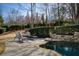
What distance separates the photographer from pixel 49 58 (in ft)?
5.58

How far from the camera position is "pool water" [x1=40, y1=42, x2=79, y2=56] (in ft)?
5.59

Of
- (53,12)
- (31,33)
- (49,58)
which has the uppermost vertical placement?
(53,12)

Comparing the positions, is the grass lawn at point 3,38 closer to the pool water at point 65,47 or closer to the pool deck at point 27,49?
the pool deck at point 27,49

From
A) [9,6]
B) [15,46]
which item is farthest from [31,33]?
[9,6]

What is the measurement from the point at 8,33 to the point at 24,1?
30cm

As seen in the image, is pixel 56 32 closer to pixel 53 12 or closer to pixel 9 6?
pixel 53 12

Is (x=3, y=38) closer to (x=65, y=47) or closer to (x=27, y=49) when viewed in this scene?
(x=27, y=49)

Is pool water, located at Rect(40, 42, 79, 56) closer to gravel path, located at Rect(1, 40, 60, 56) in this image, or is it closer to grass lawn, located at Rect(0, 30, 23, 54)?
gravel path, located at Rect(1, 40, 60, 56)

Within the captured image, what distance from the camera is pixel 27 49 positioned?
1.72m

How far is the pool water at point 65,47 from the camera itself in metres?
1.70

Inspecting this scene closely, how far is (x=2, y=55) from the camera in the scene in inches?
67.1

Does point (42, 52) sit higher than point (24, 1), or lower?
lower

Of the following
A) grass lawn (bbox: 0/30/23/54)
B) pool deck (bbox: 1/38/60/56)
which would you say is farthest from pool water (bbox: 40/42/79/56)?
grass lawn (bbox: 0/30/23/54)

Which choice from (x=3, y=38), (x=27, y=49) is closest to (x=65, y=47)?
(x=27, y=49)
